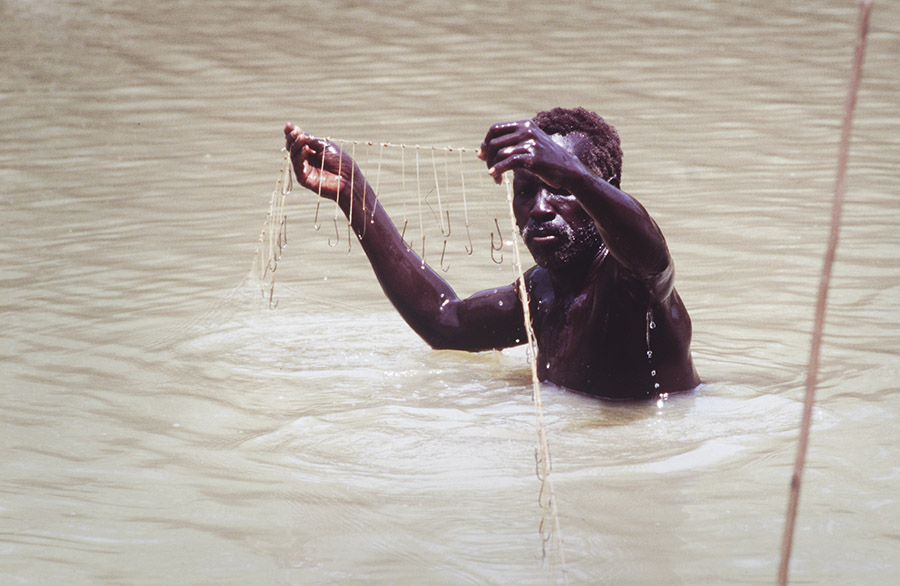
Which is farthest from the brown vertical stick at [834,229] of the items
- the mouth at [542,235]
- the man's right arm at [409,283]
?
the man's right arm at [409,283]

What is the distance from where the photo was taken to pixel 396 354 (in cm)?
460

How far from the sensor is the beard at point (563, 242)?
142 inches

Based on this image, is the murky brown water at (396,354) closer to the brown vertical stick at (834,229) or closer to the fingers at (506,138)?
the fingers at (506,138)

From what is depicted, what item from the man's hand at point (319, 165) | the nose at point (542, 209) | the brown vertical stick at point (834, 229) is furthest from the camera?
the man's hand at point (319, 165)

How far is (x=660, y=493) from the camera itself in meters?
3.22

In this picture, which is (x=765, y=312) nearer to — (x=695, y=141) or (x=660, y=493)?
(x=660, y=493)

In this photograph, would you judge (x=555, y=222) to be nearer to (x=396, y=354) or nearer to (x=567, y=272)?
(x=567, y=272)

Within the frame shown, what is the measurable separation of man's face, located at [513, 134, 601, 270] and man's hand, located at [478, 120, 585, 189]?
61cm

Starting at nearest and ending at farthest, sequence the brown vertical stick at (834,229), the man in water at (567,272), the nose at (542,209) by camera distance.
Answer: the brown vertical stick at (834,229), the man in water at (567,272), the nose at (542,209)

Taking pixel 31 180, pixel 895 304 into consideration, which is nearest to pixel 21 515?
pixel 895 304

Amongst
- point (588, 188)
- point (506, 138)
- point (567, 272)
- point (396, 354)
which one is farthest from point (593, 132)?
point (396, 354)

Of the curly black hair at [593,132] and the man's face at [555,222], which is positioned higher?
the curly black hair at [593,132]

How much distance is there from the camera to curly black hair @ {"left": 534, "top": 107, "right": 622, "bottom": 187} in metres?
3.66

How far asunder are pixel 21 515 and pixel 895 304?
3.38 metres
